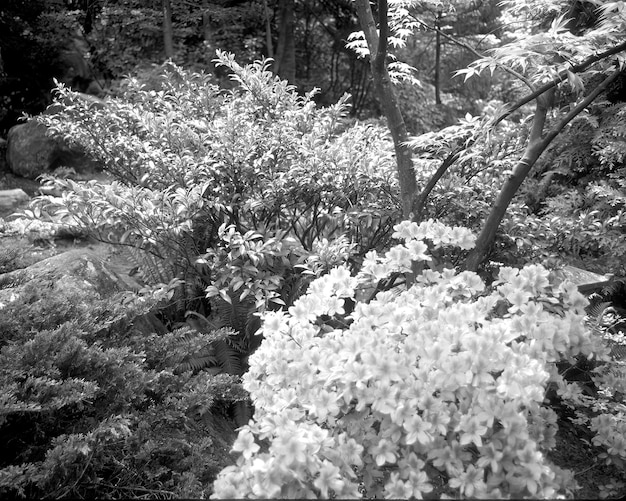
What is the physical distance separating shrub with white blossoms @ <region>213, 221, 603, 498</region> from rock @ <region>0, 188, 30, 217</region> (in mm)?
3797

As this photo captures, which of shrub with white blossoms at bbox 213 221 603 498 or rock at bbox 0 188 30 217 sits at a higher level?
shrub with white blossoms at bbox 213 221 603 498

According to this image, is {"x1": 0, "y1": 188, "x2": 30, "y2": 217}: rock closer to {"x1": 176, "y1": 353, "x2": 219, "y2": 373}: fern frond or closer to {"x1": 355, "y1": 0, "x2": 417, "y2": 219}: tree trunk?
{"x1": 176, "y1": 353, "x2": 219, "y2": 373}: fern frond

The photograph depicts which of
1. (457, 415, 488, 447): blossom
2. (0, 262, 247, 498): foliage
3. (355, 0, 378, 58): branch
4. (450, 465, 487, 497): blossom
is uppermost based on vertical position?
(355, 0, 378, 58): branch

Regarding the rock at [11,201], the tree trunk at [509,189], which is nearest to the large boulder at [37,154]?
the rock at [11,201]

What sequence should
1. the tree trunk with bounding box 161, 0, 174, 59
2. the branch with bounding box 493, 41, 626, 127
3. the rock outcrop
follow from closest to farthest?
1. the branch with bounding box 493, 41, 626, 127
2. the rock outcrop
3. the tree trunk with bounding box 161, 0, 174, 59

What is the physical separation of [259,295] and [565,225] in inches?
67.8

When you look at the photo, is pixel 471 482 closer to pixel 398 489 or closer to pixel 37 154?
pixel 398 489

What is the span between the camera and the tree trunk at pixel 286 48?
7.16 meters

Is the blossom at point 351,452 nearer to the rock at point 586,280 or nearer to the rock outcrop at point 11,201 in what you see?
the rock at point 586,280

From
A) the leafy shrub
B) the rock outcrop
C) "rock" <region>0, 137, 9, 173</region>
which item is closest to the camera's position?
the leafy shrub

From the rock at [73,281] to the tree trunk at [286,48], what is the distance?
487 centimetres

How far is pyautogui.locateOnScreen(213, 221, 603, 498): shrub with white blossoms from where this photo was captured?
1324 millimetres

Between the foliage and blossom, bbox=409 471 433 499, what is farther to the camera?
the foliage

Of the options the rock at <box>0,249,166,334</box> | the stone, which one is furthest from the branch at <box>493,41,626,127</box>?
the stone
